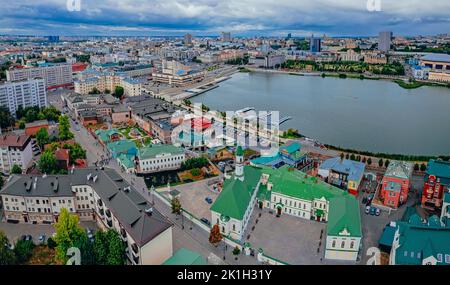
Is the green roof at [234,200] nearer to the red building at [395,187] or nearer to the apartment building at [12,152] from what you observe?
the red building at [395,187]

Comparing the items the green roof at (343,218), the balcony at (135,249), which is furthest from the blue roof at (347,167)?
the balcony at (135,249)

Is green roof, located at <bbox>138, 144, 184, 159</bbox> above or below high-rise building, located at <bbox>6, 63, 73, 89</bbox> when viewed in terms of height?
below

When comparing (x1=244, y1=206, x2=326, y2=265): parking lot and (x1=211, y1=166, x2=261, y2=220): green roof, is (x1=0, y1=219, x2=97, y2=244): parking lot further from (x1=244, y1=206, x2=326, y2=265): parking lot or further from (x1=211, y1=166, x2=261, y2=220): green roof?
(x1=244, y1=206, x2=326, y2=265): parking lot

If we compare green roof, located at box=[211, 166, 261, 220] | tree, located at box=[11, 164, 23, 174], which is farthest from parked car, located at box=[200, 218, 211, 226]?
tree, located at box=[11, 164, 23, 174]

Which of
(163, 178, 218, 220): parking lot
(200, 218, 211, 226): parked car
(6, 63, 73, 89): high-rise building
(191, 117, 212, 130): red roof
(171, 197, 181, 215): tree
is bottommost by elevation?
(200, 218, 211, 226): parked car

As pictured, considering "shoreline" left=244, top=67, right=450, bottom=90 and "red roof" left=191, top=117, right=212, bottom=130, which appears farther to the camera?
"shoreline" left=244, top=67, right=450, bottom=90

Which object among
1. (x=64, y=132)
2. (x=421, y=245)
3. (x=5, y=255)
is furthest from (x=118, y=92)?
(x=421, y=245)

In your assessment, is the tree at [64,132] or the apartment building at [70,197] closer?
the apartment building at [70,197]
